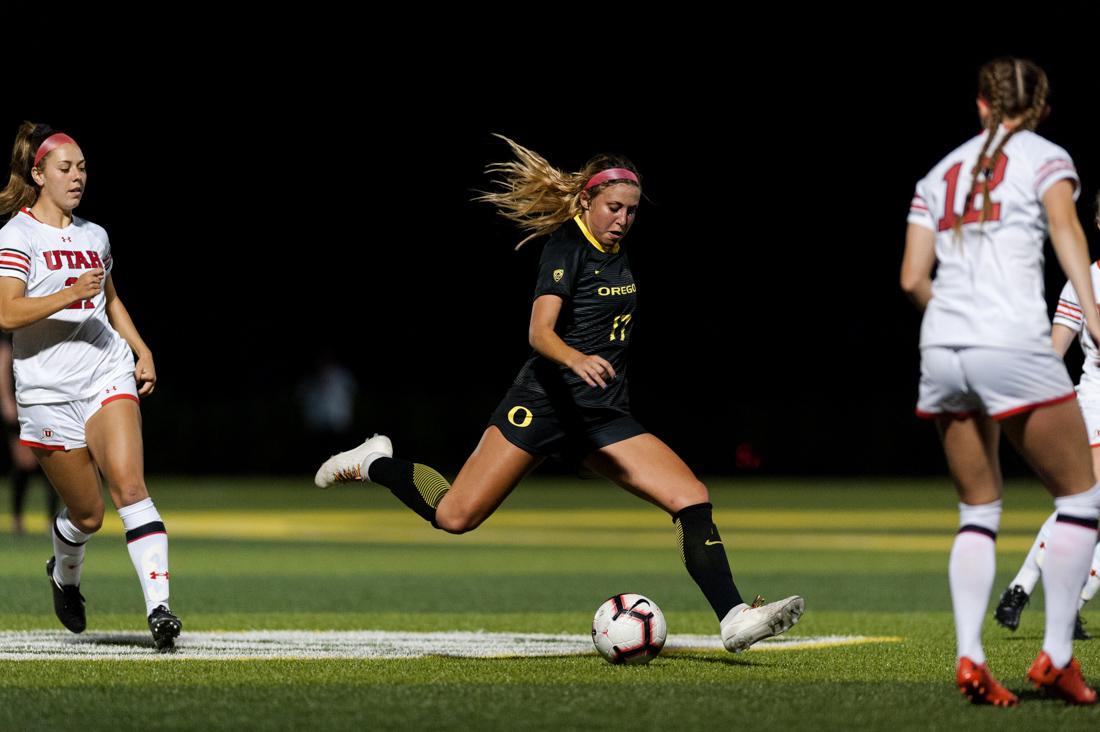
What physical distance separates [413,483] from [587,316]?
50.1 inches

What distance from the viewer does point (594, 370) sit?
7461 millimetres

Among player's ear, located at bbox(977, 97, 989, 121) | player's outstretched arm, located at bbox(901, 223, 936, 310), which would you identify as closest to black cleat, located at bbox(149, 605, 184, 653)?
player's outstretched arm, located at bbox(901, 223, 936, 310)

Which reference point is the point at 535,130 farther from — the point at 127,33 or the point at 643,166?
the point at 127,33

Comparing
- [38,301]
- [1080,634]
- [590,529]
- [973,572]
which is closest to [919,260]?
[973,572]

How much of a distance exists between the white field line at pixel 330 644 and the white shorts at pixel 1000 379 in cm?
283

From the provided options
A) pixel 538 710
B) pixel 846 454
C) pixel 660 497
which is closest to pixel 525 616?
pixel 660 497

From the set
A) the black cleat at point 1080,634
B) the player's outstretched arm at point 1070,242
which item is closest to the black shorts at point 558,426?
the player's outstretched arm at point 1070,242

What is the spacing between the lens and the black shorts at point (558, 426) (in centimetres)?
809

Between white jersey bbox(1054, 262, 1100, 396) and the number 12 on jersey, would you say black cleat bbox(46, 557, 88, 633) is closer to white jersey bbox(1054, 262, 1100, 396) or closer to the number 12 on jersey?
the number 12 on jersey

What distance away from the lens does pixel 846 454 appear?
36312 millimetres

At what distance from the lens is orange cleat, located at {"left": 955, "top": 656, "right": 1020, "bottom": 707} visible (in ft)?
20.9

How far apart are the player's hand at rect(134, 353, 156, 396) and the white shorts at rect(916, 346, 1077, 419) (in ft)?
14.1

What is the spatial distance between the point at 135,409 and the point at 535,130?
111 ft

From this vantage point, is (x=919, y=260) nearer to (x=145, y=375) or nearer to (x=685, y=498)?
(x=685, y=498)
